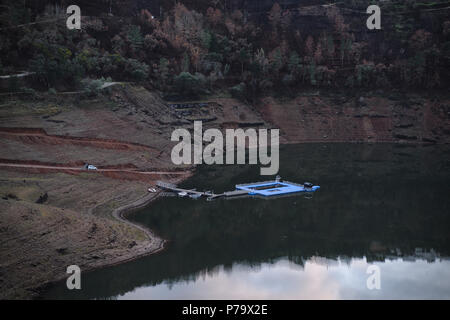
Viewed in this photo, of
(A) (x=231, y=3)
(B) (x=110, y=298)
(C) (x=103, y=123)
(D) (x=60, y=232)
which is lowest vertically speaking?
(B) (x=110, y=298)

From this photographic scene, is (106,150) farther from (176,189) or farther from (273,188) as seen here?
(273,188)

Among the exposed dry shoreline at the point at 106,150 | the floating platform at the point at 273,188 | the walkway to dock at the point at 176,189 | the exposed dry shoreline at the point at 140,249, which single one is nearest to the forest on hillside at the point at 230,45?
the exposed dry shoreline at the point at 106,150

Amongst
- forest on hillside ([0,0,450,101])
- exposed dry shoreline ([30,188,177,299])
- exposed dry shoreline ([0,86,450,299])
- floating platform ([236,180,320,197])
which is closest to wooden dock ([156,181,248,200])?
floating platform ([236,180,320,197])

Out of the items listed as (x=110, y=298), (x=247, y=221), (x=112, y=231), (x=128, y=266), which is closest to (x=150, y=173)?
(x=247, y=221)

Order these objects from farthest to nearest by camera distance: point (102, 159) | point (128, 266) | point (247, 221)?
point (102, 159) < point (247, 221) < point (128, 266)

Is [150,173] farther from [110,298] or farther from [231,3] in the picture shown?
[231,3]

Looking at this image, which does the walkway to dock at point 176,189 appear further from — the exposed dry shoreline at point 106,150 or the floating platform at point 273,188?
the floating platform at point 273,188

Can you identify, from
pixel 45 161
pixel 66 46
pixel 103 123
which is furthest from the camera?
pixel 66 46

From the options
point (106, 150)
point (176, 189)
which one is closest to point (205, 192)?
point (176, 189)
